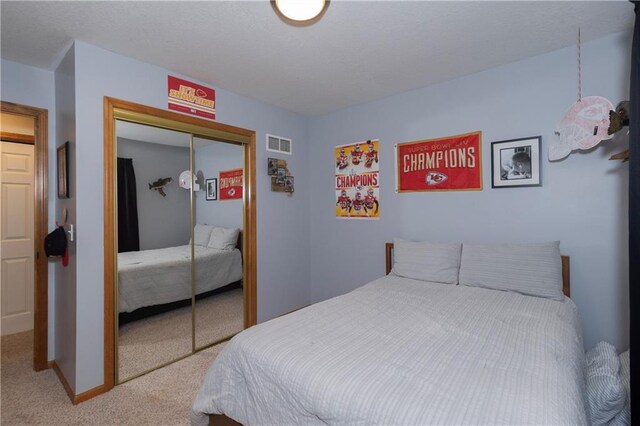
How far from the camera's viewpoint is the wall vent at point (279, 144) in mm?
3363

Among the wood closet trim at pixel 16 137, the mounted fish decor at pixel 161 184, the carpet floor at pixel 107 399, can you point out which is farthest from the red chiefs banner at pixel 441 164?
the wood closet trim at pixel 16 137

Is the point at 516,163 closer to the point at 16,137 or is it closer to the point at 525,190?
the point at 525,190

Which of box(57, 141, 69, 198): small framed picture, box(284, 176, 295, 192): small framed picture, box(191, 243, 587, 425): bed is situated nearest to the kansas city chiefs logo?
box(191, 243, 587, 425): bed

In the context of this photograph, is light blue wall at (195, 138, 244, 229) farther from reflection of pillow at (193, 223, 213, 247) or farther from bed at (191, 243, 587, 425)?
bed at (191, 243, 587, 425)

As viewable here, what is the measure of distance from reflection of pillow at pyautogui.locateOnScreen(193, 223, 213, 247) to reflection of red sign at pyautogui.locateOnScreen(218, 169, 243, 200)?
0.34 metres

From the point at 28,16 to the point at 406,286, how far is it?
10.2 ft

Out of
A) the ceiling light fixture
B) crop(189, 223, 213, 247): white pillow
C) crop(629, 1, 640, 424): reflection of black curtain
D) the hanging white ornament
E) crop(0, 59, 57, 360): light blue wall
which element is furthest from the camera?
crop(189, 223, 213, 247): white pillow

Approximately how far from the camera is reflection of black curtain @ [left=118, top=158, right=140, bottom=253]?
231 centimetres

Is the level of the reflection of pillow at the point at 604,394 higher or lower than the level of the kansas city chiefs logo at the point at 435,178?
lower

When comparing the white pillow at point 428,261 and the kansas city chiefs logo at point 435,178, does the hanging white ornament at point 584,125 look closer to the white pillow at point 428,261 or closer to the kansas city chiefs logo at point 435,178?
the kansas city chiefs logo at point 435,178

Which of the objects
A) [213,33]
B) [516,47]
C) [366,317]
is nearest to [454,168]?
[516,47]

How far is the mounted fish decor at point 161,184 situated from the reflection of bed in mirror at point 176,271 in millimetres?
444

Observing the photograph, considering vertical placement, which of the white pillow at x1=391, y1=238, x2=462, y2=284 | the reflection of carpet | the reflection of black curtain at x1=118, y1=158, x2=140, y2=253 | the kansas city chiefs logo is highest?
the kansas city chiefs logo

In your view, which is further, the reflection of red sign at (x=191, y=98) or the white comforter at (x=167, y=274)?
the reflection of red sign at (x=191, y=98)
